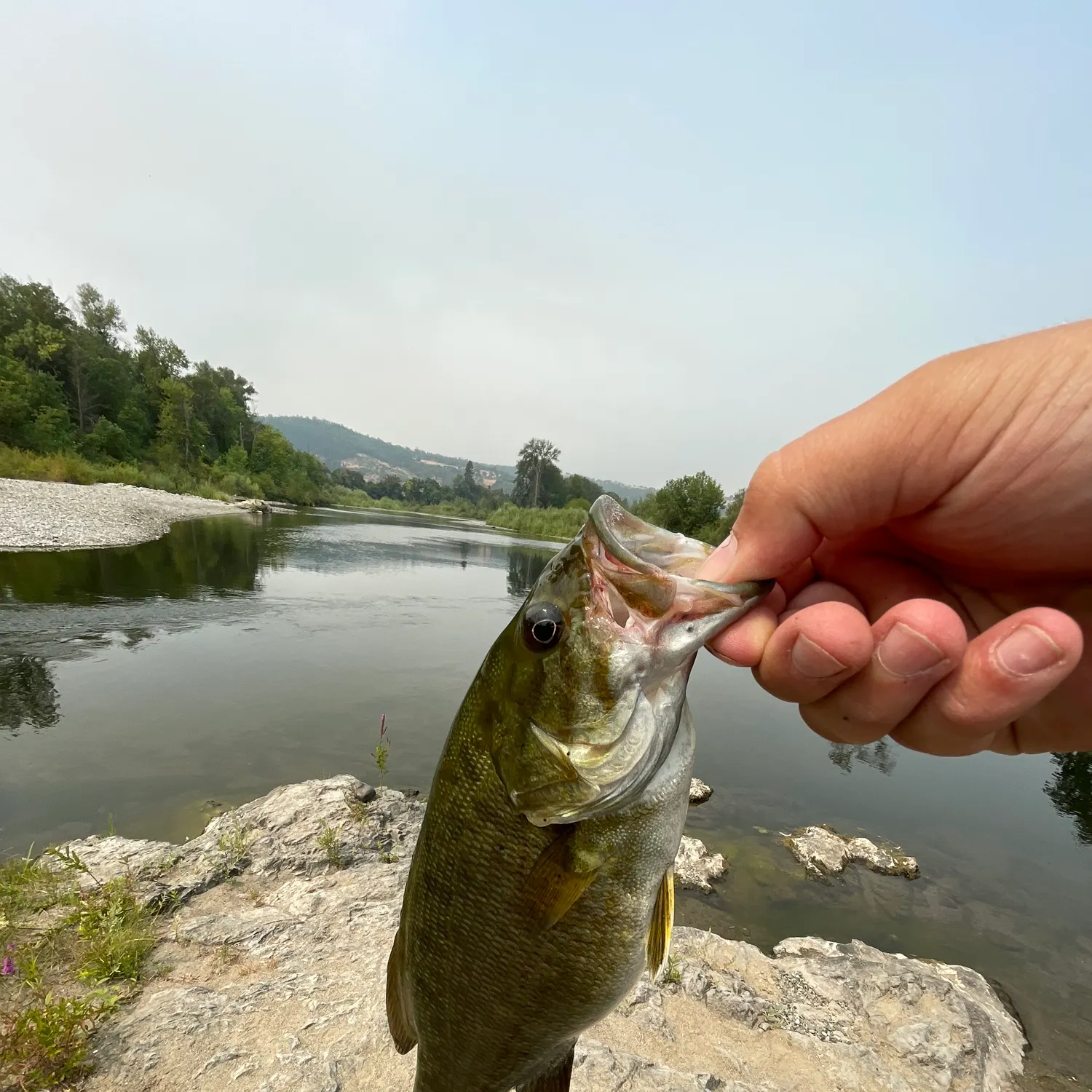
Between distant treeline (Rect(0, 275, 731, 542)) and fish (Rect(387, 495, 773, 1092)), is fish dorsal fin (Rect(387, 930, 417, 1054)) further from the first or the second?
distant treeline (Rect(0, 275, 731, 542))

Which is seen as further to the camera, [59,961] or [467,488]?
[467,488]

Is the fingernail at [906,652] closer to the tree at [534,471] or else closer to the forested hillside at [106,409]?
the forested hillside at [106,409]

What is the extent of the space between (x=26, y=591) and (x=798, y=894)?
1886 cm

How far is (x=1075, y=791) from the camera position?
11.3 m

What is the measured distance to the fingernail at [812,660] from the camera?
1827mm

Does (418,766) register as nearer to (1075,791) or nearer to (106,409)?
(1075,791)

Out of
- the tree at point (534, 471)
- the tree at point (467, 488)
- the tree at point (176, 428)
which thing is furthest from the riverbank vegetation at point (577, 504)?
the tree at point (176, 428)

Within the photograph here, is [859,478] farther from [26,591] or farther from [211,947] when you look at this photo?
[26,591]

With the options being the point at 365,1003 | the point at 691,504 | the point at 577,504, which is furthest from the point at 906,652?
the point at 577,504

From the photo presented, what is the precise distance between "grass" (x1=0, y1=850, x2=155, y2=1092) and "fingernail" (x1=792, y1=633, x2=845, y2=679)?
13.4 ft

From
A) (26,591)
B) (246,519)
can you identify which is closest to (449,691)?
(26,591)

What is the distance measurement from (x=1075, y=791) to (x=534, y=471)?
361ft

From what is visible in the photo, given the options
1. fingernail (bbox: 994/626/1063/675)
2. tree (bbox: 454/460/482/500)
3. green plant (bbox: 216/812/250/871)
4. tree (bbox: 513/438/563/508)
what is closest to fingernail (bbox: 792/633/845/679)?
fingernail (bbox: 994/626/1063/675)

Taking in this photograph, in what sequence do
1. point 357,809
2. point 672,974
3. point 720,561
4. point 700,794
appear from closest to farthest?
point 720,561 → point 672,974 → point 357,809 → point 700,794
